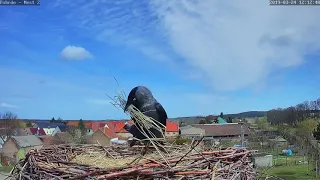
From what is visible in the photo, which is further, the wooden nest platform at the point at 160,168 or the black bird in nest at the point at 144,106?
the black bird in nest at the point at 144,106

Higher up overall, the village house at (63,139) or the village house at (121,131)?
the village house at (121,131)

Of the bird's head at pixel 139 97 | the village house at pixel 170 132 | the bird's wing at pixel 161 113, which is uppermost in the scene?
the bird's head at pixel 139 97

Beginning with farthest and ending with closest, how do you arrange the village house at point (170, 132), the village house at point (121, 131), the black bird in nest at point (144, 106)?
1. the village house at point (121, 131)
2. the village house at point (170, 132)
3. the black bird in nest at point (144, 106)

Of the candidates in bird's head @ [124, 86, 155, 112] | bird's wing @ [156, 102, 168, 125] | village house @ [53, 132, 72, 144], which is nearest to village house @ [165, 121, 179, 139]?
bird's wing @ [156, 102, 168, 125]

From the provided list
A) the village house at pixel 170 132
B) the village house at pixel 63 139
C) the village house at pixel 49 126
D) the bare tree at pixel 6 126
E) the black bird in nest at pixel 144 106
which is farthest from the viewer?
the village house at pixel 49 126

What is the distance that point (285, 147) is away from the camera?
160 ft

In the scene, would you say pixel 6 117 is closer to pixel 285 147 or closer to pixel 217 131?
pixel 217 131

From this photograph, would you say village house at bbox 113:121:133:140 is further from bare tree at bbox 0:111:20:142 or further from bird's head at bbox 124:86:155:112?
bare tree at bbox 0:111:20:142

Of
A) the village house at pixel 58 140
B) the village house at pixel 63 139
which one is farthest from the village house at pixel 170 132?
the village house at pixel 63 139

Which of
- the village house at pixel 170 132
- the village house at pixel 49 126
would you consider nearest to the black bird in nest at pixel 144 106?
the village house at pixel 170 132

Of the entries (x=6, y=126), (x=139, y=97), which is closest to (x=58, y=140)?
(x=139, y=97)

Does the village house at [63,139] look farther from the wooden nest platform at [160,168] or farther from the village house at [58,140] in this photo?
the wooden nest platform at [160,168]

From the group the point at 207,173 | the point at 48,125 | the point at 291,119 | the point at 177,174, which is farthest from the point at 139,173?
the point at 48,125

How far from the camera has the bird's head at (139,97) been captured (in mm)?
5547
